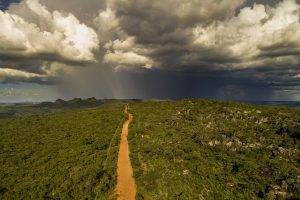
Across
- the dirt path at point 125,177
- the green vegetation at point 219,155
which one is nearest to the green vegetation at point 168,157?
the green vegetation at point 219,155

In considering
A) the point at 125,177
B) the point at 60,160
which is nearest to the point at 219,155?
the point at 125,177

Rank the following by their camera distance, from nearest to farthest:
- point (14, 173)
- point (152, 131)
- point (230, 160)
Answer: point (230, 160) < point (14, 173) < point (152, 131)

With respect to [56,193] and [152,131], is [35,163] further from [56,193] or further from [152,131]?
[152,131]

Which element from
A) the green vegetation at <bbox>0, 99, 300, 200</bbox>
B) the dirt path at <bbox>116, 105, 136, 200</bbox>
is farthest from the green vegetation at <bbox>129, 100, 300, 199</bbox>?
the dirt path at <bbox>116, 105, 136, 200</bbox>

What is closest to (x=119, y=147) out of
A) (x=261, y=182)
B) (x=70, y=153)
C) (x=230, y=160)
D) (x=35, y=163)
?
(x=70, y=153)

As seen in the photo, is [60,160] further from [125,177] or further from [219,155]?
[219,155]

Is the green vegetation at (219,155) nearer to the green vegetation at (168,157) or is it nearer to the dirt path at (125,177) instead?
the green vegetation at (168,157)

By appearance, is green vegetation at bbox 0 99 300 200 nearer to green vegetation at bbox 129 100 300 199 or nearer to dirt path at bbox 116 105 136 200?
green vegetation at bbox 129 100 300 199
